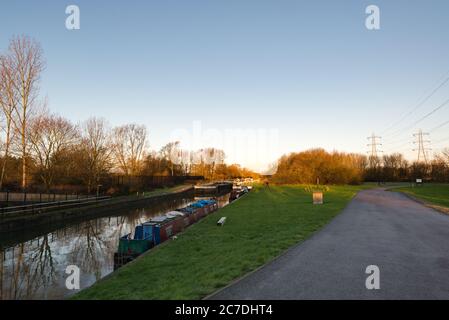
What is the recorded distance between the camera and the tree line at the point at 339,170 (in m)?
60.4

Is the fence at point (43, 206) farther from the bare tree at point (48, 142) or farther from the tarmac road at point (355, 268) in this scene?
the tarmac road at point (355, 268)

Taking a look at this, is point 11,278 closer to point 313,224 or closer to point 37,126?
point 313,224

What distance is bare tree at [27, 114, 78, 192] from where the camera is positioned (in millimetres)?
26766

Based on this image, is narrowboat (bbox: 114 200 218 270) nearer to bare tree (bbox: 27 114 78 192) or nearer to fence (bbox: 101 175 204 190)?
bare tree (bbox: 27 114 78 192)

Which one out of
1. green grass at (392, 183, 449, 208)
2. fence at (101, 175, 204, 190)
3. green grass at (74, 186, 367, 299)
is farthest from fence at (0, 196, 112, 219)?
green grass at (392, 183, 449, 208)

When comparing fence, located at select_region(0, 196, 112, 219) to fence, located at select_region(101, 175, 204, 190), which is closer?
fence, located at select_region(0, 196, 112, 219)

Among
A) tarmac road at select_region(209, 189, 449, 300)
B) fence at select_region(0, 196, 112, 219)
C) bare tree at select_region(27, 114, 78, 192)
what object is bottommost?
tarmac road at select_region(209, 189, 449, 300)

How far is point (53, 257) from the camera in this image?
43.6ft

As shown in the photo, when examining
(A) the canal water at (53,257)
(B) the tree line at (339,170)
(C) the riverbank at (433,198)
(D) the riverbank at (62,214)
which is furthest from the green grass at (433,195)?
(D) the riverbank at (62,214)

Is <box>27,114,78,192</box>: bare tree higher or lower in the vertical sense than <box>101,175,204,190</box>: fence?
higher

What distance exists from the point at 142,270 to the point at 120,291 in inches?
62.8

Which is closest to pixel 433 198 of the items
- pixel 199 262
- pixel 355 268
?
pixel 355 268

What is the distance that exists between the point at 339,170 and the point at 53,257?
2212 inches

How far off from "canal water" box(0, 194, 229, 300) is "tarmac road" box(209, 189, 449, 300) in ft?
20.5
